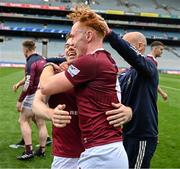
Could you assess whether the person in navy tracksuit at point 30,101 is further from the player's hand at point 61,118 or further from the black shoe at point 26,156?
the player's hand at point 61,118

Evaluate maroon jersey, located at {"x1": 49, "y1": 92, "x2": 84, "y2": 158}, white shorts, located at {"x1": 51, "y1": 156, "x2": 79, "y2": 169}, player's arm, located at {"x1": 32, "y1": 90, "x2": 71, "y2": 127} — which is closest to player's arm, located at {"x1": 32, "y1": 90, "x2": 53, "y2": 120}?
player's arm, located at {"x1": 32, "y1": 90, "x2": 71, "y2": 127}

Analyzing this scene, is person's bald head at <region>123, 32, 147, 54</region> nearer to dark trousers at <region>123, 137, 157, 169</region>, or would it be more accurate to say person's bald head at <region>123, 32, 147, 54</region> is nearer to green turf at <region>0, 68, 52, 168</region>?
dark trousers at <region>123, 137, 157, 169</region>

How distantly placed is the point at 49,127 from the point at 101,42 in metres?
7.88

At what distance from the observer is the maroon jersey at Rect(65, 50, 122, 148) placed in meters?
2.95

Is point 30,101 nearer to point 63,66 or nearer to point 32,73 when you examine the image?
point 32,73

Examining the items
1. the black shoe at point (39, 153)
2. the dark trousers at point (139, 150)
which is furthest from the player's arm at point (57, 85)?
the black shoe at point (39, 153)

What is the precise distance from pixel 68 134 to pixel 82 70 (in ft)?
2.63

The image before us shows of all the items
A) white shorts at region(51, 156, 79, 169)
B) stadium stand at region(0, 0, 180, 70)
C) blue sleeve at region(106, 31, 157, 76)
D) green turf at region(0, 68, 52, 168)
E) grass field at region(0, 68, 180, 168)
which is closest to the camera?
blue sleeve at region(106, 31, 157, 76)

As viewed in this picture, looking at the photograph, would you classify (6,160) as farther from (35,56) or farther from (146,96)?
(146,96)

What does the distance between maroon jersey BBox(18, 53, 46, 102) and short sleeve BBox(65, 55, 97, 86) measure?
4.67 meters

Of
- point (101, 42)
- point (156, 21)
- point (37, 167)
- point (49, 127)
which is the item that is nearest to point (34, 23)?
point (156, 21)

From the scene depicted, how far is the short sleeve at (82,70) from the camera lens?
2.94m

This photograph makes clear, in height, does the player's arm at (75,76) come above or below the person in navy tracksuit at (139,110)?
above

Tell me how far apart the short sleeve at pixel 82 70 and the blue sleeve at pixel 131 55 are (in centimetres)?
47
